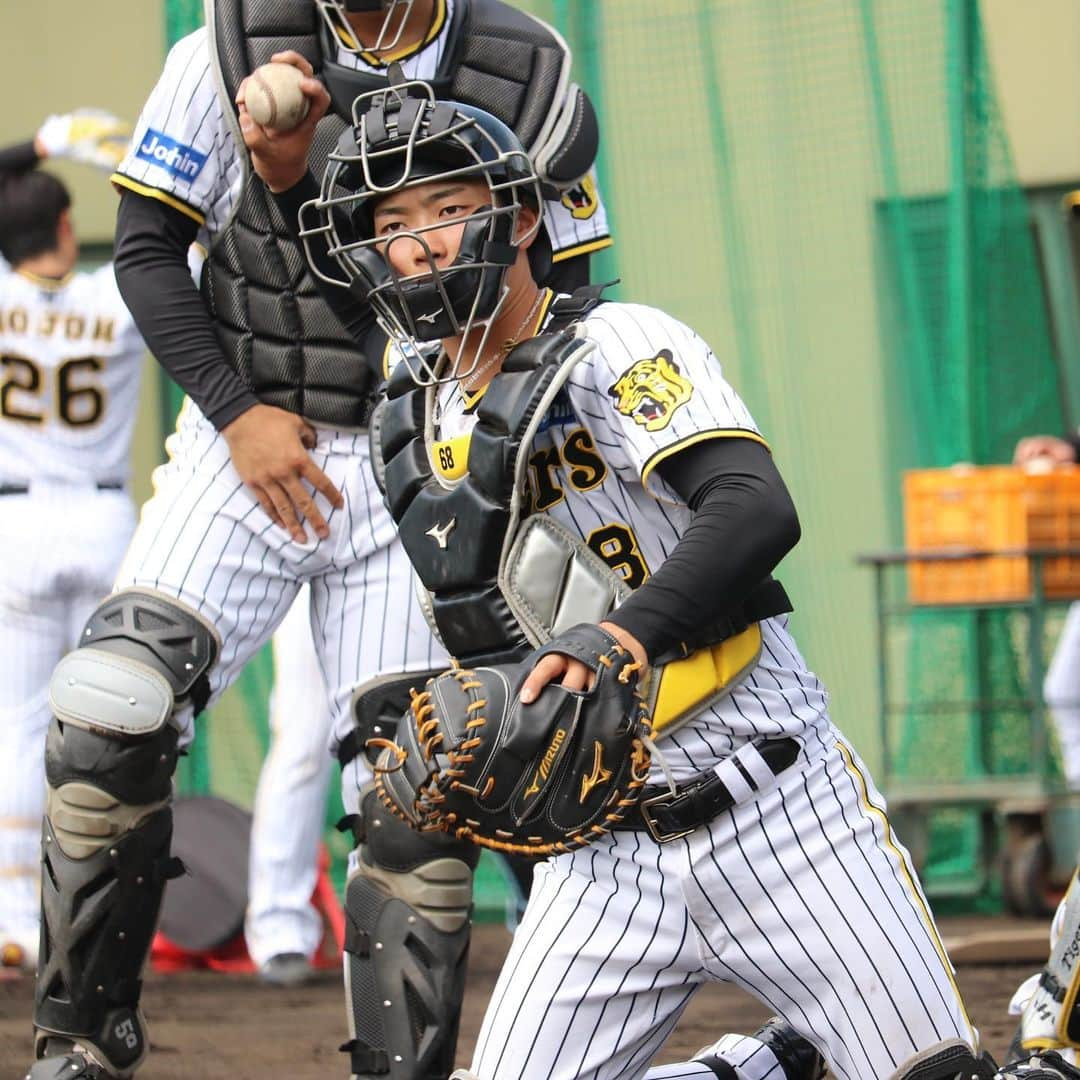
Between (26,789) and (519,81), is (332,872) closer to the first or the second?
(26,789)

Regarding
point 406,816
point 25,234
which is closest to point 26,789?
point 25,234

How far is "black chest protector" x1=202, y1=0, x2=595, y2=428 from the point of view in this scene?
3.76 m

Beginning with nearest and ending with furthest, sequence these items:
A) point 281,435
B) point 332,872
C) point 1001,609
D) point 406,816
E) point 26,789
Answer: point 406,816 < point 281,435 < point 26,789 < point 1001,609 < point 332,872

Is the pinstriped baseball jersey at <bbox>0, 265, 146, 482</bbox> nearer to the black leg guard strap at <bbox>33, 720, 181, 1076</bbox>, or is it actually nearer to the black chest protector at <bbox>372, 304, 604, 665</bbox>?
the black leg guard strap at <bbox>33, 720, 181, 1076</bbox>

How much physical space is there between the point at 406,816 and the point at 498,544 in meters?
0.37

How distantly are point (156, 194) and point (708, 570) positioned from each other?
1623 millimetres

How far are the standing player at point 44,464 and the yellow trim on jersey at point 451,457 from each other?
346 centimetres

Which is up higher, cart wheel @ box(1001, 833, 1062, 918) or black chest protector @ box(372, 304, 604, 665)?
black chest protector @ box(372, 304, 604, 665)

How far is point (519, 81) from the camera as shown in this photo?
12.6 feet

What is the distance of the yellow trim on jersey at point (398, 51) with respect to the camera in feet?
12.3

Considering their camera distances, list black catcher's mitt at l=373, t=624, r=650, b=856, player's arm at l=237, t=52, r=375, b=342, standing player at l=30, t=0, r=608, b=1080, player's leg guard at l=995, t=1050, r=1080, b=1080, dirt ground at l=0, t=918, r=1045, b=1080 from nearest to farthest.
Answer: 1. black catcher's mitt at l=373, t=624, r=650, b=856
2. player's leg guard at l=995, t=1050, r=1080, b=1080
3. standing player at l=30, t=0, r=608, b=1080
4. player's arm at l=237, t=52, r=375, b=342
5. dirt ground at l=0, t=918, r=1045, b=1080

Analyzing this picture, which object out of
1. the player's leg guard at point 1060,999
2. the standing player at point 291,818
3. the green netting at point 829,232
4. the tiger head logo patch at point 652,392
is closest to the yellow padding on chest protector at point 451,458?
the tiger head logo patch at point 652,392

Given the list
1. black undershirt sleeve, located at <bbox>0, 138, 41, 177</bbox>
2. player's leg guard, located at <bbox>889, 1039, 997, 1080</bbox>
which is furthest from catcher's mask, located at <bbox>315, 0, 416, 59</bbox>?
black undershirt sleeve, located at <bbox>0, 138, 41, 177</bbox>

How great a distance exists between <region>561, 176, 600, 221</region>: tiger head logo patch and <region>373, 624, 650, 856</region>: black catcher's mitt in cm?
153
